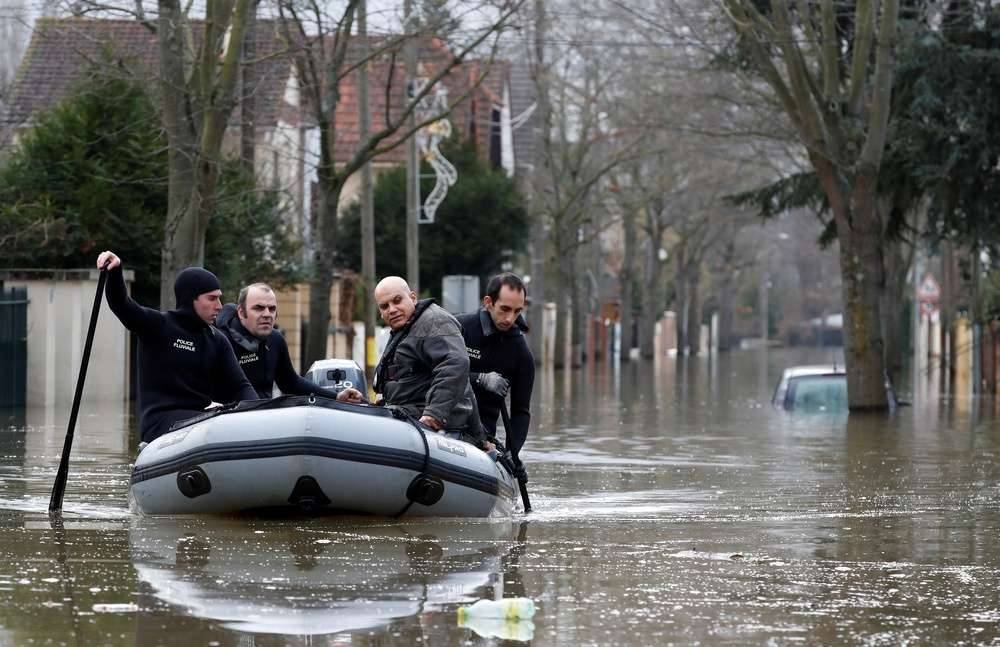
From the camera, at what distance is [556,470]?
55.6ft

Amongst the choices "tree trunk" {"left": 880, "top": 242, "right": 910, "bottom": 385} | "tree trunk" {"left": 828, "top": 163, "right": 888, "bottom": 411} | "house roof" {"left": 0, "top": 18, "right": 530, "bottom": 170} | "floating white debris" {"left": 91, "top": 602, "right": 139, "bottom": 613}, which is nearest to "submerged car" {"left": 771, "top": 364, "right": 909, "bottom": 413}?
"tree trunk" {"left": 828, "top": 163, "right": 888, "bottom": 411}

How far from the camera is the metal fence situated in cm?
2509

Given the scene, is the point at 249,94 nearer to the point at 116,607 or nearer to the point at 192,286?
the point at 192,286

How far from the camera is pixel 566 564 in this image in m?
9.52

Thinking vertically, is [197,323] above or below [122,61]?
below

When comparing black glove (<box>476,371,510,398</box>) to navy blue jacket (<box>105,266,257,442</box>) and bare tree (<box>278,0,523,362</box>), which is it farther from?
bare tree (<box>278,0,523,362</box>)

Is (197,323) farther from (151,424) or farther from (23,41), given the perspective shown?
(23,41)

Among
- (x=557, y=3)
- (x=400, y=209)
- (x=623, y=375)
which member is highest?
(x=557, y=3)

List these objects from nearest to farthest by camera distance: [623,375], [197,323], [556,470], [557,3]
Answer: [197,323], [556,470], [557,3], [623,375]

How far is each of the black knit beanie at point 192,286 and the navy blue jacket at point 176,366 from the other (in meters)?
0.06

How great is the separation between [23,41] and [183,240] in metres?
40.5

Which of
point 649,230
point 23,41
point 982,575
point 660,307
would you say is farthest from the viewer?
point 660,307

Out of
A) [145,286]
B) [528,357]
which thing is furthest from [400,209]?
[528,357]

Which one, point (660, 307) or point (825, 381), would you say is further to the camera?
point (660, 307)
